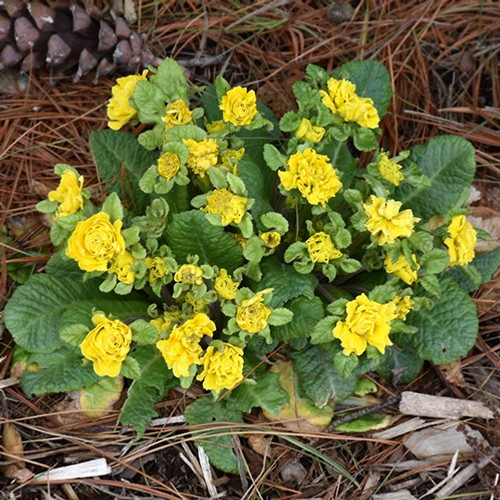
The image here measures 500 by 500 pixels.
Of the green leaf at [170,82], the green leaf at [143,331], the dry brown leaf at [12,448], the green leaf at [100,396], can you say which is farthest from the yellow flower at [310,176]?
the dry brown leaf at [12,448]

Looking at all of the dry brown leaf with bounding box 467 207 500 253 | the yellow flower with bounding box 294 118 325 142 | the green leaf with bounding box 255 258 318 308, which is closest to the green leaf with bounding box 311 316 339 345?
the green leaf with bounding box 255 258 318 308

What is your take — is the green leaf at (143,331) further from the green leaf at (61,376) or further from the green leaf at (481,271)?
the green leaf at (481,271)

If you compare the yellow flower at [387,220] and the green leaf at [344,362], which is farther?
the green leaf at [344,362]

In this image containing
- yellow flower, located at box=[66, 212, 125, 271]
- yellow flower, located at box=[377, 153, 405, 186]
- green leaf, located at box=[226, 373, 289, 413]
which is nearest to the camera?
yellow flower, located at box=[66, 212, 125, 271]

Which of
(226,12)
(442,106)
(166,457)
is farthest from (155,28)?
(166,457)

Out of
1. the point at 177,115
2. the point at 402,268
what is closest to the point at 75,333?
the point at 177,115

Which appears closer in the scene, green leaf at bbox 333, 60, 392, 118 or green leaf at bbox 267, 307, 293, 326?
green leaf at bbox 267, 307, 293, 326

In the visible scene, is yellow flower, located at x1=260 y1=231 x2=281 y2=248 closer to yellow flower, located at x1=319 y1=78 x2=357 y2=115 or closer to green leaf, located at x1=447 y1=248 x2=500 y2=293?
yellow flower, located at x1=319 y1=78 x2=357 y2=115

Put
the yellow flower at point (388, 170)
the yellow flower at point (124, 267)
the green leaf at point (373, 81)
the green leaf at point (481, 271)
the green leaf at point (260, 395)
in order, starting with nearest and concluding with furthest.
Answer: the yellow flower at point (124, 267) < the yellow flower at point (388, 170) < the green leaf at point (260, 395) < the green leaf at point (481, 271) < the green leaf at point (373, 81)
